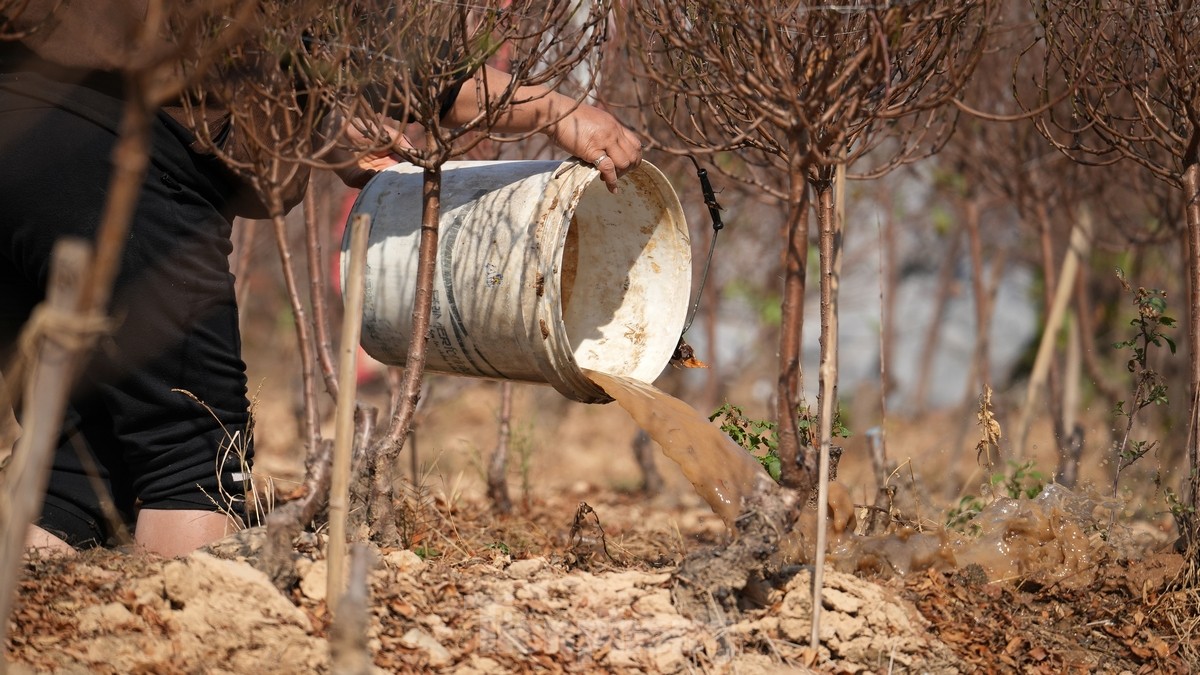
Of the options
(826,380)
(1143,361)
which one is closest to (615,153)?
(826,380)

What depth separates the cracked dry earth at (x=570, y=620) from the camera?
2230 millimetres

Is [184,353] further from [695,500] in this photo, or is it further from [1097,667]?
[695,500]

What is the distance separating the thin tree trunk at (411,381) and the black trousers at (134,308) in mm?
356

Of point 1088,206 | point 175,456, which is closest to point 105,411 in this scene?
point 175,456

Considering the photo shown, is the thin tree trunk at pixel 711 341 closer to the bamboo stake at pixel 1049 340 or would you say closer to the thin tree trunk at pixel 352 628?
the bamboo stake at pixel 1049 340

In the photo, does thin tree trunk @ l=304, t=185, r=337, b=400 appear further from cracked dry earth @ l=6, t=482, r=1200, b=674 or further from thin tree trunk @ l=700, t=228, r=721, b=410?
thin tree trunk @ l=700, t=228, r=721, b=410

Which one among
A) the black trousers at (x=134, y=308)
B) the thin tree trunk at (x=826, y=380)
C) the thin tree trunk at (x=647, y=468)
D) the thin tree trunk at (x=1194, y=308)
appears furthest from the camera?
the thin tree trunk at (x=647, y=468)

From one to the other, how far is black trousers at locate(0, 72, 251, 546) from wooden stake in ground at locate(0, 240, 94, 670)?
97cm

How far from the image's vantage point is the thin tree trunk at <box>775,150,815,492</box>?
2.39 m

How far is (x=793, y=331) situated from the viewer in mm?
2455

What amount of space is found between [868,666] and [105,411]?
1.93m

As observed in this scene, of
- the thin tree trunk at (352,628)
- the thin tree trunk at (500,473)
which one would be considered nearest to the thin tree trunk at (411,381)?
the thin tree trunk at (352,628)

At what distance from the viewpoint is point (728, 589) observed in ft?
8.22

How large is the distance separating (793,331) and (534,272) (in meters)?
0.65
